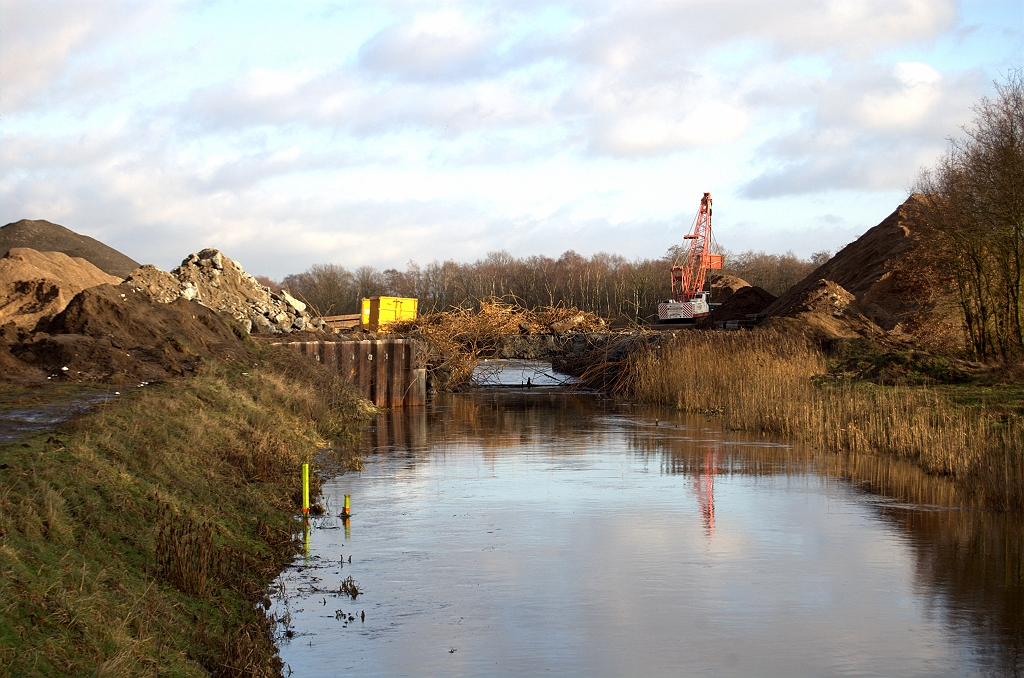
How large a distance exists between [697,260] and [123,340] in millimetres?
61020

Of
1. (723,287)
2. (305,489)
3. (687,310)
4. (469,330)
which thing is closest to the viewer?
(305,489)

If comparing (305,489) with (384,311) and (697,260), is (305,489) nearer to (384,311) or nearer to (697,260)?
(384,311)

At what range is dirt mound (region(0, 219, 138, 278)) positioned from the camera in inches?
1811

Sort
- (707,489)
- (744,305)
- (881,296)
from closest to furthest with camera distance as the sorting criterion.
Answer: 1. (707,489)
2. (881,296)
3. (744,305)

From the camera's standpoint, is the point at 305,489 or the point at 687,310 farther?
the point at 687,310

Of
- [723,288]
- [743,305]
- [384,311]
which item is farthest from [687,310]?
[384,311]

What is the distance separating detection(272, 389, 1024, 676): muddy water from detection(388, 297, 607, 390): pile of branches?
58.5ft

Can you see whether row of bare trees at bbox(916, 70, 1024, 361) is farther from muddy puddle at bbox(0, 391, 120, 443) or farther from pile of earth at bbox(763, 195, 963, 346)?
muddy puddle at bbox(0, 391, 120, 443)

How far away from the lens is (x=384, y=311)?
3494 cm

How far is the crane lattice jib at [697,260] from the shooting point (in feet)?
246

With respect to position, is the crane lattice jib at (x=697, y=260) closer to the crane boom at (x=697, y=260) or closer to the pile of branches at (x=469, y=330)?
the crane boom at (x=697, y=260)

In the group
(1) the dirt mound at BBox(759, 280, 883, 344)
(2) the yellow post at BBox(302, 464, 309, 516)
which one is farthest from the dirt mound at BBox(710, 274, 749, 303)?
(2) the yellow post at BBox(302, 464, 309, 516)

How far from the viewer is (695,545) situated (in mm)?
10773

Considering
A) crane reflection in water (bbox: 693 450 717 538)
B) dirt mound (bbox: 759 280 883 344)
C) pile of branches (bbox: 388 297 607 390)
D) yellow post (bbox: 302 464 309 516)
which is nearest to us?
yellow post (bbox: 302 464 309 516)
